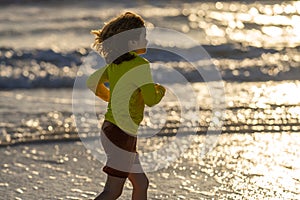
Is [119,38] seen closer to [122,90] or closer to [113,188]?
[122,90]

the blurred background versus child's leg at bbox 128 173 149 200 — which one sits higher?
the blurred background

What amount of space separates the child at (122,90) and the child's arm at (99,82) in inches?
1.9

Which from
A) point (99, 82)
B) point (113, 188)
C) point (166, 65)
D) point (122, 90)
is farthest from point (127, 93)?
point (166, 65)

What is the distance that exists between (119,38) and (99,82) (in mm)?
306

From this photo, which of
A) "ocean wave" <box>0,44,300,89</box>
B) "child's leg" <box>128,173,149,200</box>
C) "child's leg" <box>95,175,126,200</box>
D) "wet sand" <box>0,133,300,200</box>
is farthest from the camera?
"ocean wave" <box>0,44,300,89</box>

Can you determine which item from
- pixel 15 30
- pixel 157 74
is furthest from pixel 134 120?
pixel 15 30

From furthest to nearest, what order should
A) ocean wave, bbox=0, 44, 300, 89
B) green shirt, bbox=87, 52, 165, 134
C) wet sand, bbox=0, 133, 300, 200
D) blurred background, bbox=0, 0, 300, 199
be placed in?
ocean wave, bbox=0, 44, 300, 89 < blurred background, bbox=0, 0, 300, 199 < wet sand, bbox=0, 133, 300, 200 < green shirt, bbox=87, 52, 165, 134

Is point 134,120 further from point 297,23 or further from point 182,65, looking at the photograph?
point 297,23

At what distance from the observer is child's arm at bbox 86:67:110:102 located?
4840 millimetres

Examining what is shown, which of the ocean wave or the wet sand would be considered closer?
the wet sand

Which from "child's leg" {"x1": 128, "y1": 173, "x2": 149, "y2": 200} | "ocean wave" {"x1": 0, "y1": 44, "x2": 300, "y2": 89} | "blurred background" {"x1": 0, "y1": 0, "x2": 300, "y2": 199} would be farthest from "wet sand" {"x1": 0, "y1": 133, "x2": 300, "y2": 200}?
"ocean wave" {"x1": 0, "y1": 44, "x2": 300, "y2": 89}

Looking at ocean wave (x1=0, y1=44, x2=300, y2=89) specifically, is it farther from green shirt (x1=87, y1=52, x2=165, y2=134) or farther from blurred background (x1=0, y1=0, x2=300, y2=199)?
green shirt (x1=87, y1=52, x2=165, y2=134)

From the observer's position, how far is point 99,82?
15.9 feet

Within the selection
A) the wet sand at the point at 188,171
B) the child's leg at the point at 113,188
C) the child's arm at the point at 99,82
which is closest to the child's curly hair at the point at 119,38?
the child's arm at the point at 99,82
